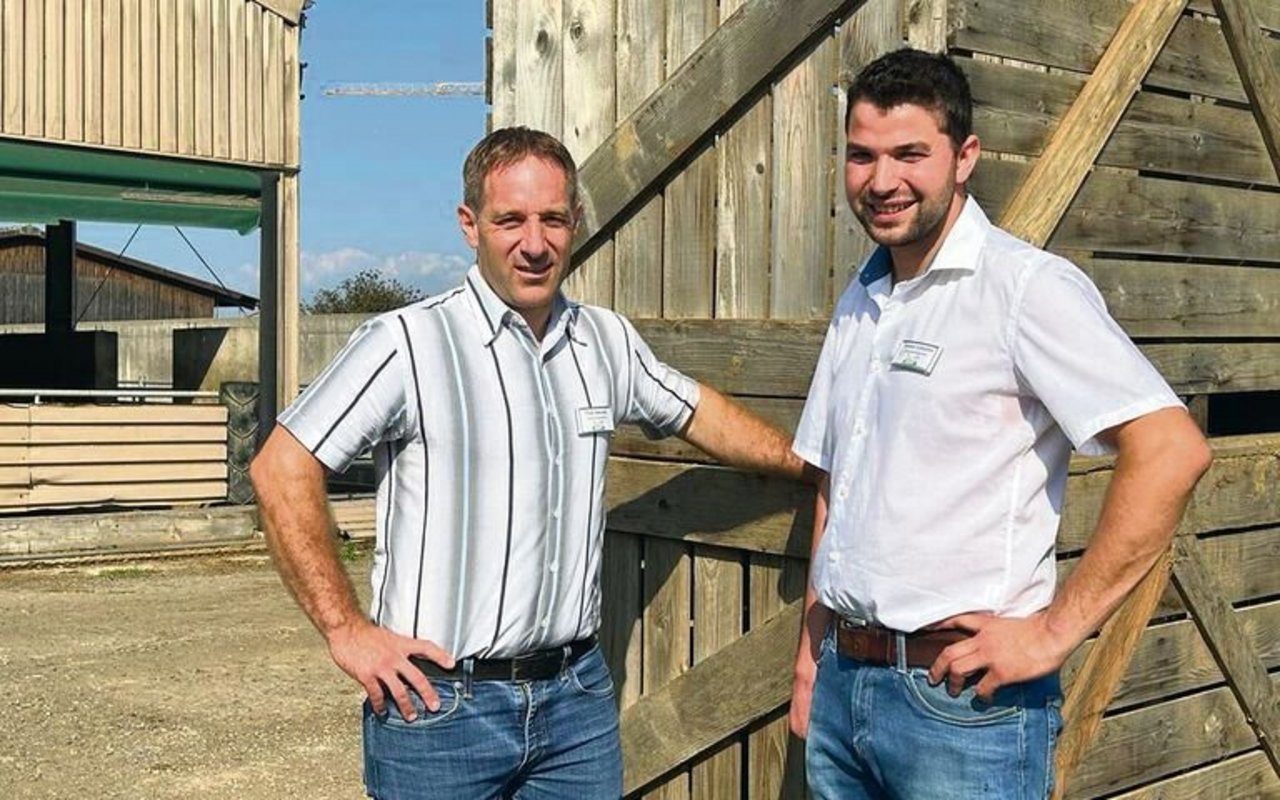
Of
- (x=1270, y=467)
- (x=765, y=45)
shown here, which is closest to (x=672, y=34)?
(x=765, y=45)

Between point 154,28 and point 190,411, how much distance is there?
10.9 ft

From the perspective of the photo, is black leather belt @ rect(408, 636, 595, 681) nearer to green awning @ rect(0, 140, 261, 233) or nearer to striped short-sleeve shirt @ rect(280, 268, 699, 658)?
striped short-sleeve shirt @ rect(280, 268, 699, 658)

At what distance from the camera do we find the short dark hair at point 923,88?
2654mm

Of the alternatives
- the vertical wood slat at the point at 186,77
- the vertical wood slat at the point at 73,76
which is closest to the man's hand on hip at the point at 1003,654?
the vertical wood slat at the point at 73,76

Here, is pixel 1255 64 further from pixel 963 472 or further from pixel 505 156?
pixel 505 156

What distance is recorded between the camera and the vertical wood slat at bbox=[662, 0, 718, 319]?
12.8ft

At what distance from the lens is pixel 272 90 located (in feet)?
41.0

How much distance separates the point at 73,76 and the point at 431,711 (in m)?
9.84

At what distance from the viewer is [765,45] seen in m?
3.69

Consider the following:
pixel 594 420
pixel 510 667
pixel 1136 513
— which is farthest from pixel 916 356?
pixel 510 667

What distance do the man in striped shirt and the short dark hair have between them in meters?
0.70

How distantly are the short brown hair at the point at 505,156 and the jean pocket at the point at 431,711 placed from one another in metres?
0.98

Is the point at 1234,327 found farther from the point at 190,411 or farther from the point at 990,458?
the point at 190,411

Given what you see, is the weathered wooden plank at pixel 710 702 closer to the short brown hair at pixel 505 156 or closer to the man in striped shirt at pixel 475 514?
the man in striped shirt at pixel 475 514
